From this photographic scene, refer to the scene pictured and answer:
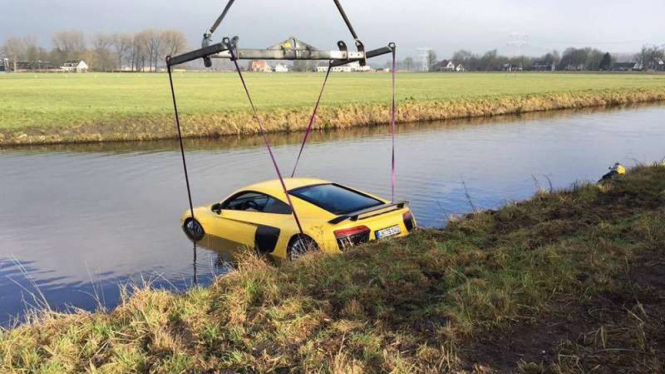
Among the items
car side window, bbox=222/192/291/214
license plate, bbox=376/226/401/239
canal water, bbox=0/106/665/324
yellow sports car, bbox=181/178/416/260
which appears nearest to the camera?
yellow sports car, bbox=181/178/416/260

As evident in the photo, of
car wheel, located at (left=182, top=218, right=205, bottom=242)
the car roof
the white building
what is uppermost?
the white building

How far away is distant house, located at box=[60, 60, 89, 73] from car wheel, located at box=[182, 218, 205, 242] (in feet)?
473

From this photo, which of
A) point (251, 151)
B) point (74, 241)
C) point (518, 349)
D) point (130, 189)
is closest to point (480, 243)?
point (518, 349)

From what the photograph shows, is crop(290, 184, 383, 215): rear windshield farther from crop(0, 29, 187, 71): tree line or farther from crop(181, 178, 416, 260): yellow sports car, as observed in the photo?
crop(0, 29, 187, 71): tree line

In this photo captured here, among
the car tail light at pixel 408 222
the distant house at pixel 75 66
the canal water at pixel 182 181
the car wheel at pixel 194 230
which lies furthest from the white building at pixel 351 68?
the distant house at pixel 75 66

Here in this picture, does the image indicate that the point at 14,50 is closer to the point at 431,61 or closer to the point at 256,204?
the point at 431,61

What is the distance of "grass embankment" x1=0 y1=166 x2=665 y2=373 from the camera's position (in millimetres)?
3926

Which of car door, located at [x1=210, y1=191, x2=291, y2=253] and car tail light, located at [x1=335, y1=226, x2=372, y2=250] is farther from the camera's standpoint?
car door, located at [x1=210, y1=191, x2=291, y2=253]

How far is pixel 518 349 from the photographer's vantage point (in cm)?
399

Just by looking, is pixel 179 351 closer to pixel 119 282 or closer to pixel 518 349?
pixel 518 349

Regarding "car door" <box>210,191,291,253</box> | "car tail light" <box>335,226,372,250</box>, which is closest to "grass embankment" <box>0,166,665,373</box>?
"car tail light" <box>335,226,372,250</box>

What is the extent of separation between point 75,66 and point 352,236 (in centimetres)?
15517

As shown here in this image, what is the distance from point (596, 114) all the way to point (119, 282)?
35760 millimetres

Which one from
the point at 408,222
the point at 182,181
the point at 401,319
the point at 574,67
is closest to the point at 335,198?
the point at 408,222
